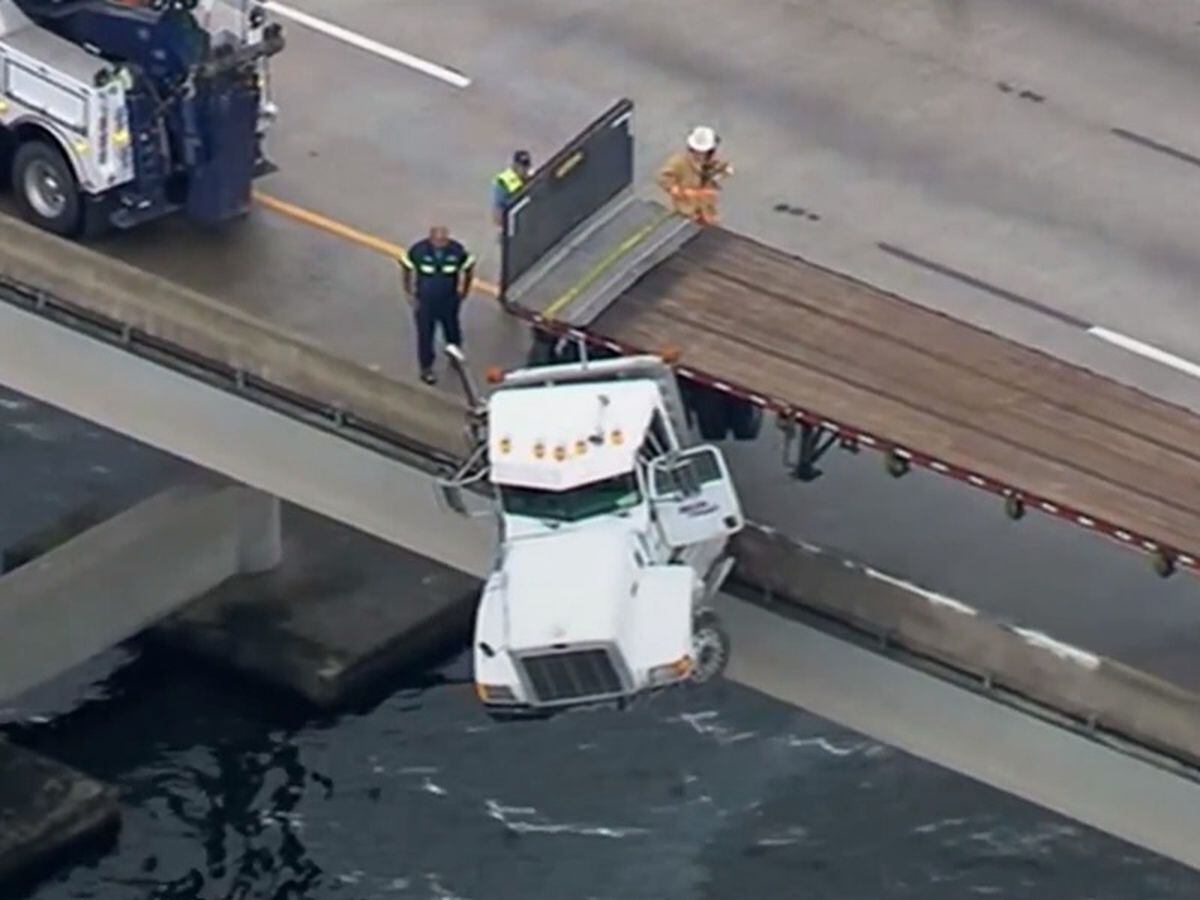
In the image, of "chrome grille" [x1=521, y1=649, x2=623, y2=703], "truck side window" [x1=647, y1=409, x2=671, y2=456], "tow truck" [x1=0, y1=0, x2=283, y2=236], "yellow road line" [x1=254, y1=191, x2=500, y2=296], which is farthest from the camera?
"yellow road line" [x1=254, y1=191, x2=500, y2=296]

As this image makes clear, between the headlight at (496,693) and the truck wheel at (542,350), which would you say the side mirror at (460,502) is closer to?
the truck wheel at (542,350)

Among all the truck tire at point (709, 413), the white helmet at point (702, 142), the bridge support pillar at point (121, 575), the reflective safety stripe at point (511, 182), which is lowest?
the bridge support pillar at point (121, 575)

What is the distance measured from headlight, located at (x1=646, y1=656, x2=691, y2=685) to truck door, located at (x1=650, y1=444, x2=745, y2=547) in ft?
4.21

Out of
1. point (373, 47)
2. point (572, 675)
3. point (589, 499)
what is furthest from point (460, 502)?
point (373, 47)

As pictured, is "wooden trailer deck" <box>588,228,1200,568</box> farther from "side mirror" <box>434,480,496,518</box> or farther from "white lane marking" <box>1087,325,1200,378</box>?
"white lane marking" <box>1087,325,1200,378</box>

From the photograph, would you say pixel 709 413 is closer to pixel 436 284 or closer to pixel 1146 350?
pixel 436 284

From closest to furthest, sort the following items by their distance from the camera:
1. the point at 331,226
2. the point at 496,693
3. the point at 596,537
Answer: the point at 496,693, the point at 596,537, the point at 331,226

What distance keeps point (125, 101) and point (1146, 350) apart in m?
10.3

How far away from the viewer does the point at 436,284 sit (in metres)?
34.7

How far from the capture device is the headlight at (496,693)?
105 ft

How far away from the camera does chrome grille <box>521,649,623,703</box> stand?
31.6 metres

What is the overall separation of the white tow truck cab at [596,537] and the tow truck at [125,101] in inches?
201

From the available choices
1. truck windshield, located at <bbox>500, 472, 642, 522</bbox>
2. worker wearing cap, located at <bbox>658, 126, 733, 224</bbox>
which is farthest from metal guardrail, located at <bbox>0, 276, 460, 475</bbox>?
worker wearing cap, located at <bbox>658, 126, 733, 224</bbox>

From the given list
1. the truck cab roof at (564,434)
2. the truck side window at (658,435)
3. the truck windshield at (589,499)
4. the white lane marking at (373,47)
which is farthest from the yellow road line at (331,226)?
the truck windshield at (589,499)
